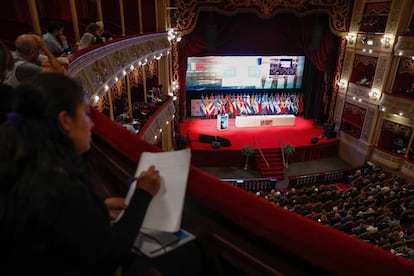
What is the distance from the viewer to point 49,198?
0.80m

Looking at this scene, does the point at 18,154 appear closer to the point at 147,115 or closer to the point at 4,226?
the point at 4,226

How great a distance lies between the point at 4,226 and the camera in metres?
0.80

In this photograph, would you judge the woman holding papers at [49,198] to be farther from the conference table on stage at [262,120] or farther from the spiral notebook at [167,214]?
the conference table on stage at [262,120]

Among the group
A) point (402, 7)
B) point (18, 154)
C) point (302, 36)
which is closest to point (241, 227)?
point (18, 154)

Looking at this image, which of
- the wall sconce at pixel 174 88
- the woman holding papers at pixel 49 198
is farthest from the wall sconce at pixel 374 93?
the woman holding papers at pixel 49 198

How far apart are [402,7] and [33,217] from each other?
44.0 ft

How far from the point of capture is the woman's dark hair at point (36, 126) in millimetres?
841

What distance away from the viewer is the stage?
39.8ft

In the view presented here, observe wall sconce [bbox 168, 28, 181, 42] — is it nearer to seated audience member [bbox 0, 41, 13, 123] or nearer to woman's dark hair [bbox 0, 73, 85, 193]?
seated audience member [bbox 0, 41, 13, 123]

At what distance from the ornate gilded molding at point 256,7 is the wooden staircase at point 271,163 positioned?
18.7 feet

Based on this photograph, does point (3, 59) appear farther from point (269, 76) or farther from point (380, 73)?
point (269, 76)

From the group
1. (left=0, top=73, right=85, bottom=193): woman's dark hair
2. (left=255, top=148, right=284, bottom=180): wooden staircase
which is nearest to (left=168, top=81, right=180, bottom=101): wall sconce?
(left=255, top=148, right=284, bottom=180): wooden staircase

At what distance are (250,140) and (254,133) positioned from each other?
916 mm

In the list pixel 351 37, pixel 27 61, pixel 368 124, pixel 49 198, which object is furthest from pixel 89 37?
pixel 351 37
